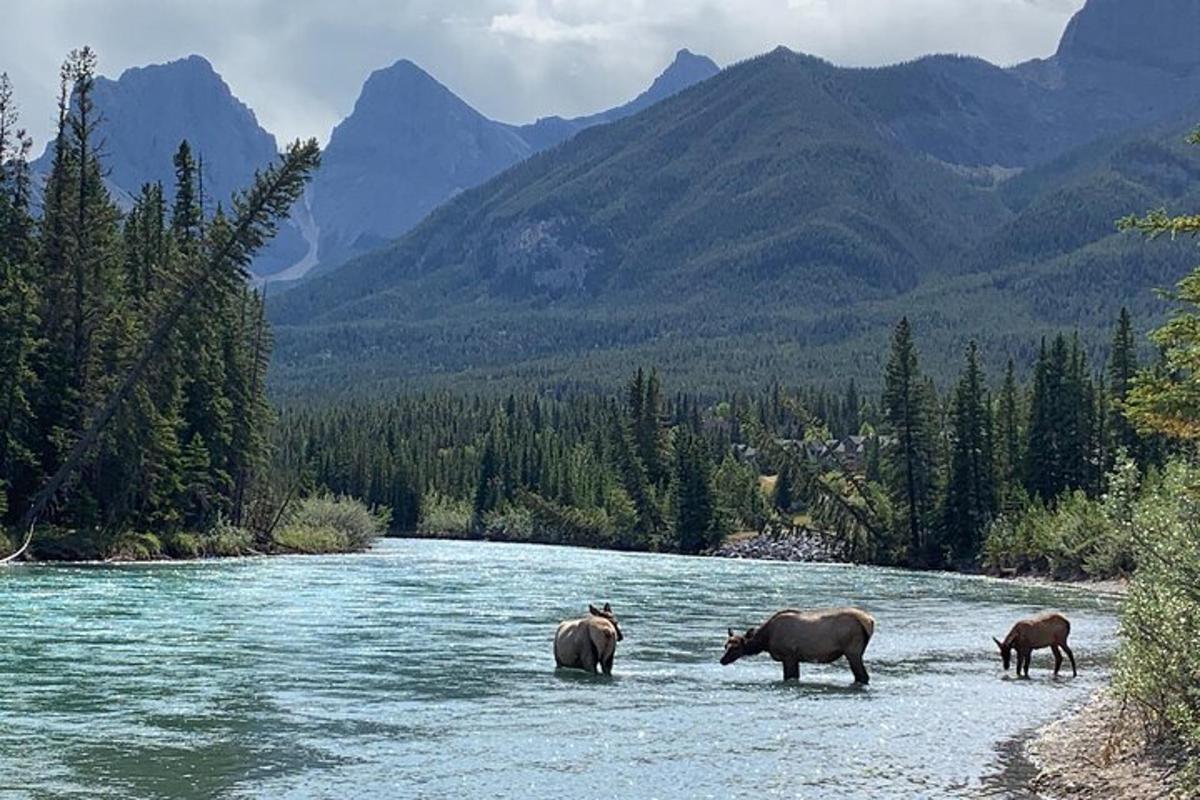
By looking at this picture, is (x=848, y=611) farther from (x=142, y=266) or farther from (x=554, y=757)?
(x=142, y=266)

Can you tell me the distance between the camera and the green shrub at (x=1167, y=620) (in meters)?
20.4

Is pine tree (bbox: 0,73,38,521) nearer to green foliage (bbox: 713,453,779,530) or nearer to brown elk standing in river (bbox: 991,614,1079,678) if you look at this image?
brown elk standing in river (bbox: 991,614,1079,678)

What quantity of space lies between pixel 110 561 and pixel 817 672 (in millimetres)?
47610

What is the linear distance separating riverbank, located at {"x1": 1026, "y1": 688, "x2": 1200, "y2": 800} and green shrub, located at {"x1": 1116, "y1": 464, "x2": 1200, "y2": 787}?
0.47m

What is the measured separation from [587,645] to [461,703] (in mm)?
5898

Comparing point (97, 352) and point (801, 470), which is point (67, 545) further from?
point (801, 470)

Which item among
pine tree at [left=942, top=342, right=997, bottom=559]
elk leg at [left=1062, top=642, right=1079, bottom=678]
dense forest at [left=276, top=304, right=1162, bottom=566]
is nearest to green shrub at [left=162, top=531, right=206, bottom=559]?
dense forest at [left=276, top=304, right=1162, bottom=566]

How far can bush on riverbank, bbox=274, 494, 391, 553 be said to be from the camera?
98.2 meters

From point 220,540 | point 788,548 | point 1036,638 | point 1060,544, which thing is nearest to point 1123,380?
point 1060,544

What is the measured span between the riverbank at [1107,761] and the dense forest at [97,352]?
56.9 m

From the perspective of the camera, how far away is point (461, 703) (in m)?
27.9

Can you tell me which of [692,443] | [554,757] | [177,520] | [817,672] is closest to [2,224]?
[177,520]

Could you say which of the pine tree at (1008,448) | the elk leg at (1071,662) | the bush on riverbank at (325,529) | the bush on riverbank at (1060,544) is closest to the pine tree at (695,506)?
the pine tree at (1008,448)

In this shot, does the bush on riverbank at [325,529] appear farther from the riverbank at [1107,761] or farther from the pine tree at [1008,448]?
the riverbank at [1107,761]
